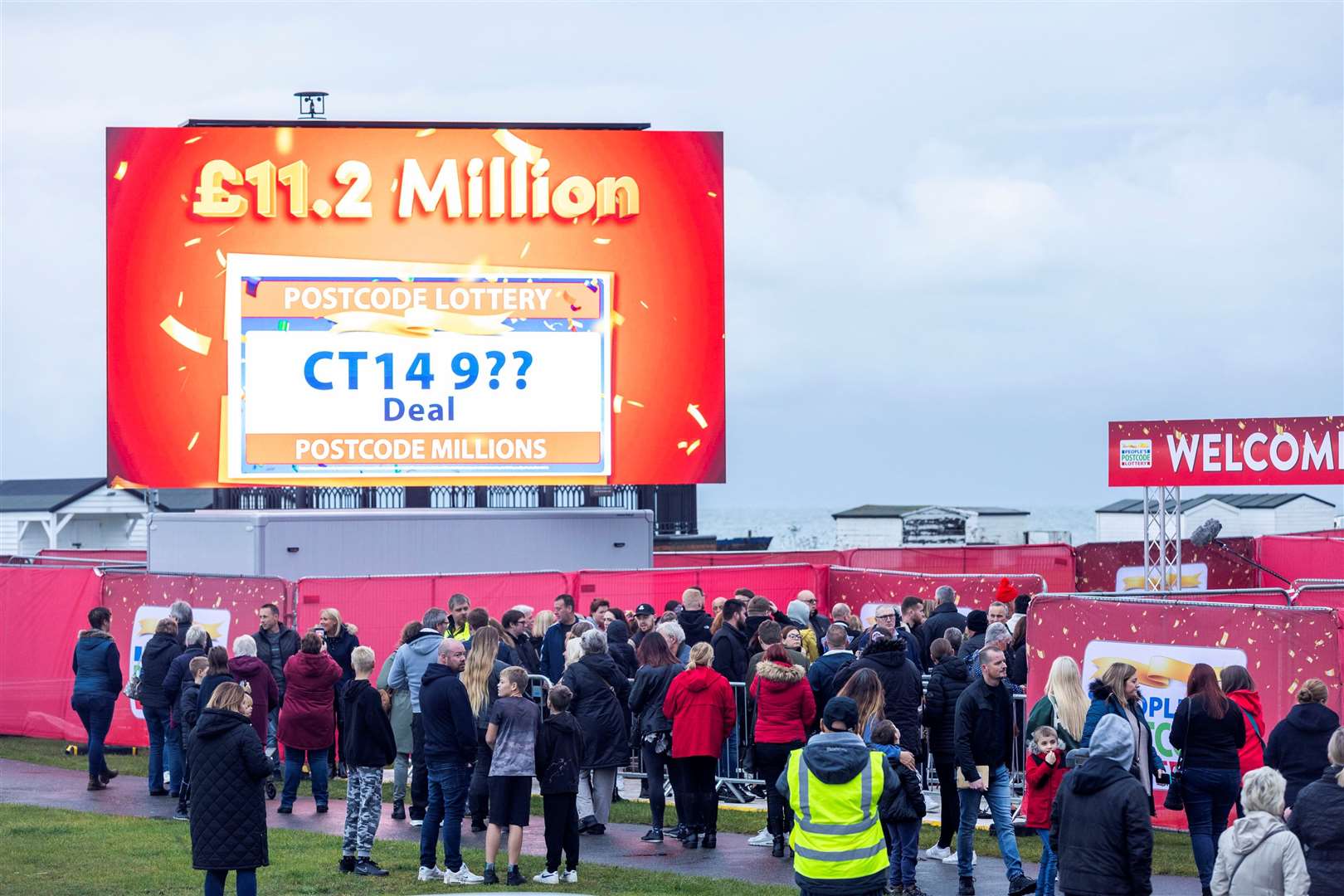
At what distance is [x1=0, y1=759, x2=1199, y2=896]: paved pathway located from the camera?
1266cm

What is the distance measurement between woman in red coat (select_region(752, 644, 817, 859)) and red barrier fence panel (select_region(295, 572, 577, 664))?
294 inches

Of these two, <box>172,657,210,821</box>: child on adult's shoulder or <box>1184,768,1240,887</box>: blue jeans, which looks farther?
<box>172,657,210,821</box>: child on adult's shoulder

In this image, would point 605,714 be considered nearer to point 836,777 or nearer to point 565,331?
point 836,777

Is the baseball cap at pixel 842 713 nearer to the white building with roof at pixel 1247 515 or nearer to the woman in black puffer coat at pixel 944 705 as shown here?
the woman in black puffer coat at pixel 944 705

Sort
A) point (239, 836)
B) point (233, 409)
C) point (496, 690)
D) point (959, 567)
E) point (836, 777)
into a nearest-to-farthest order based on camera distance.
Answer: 1. point (836, 777)
2. point (239, 836)
3. point (496, 690)
4. point (233, 409)
5. point (959, 567)

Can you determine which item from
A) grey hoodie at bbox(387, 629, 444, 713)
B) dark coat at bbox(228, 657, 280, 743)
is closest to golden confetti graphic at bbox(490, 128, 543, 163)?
dark coat at bbox(228, 657, 280, 743)

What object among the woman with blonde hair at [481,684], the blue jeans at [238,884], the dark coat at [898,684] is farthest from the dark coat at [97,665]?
the dark coat at [898,684]

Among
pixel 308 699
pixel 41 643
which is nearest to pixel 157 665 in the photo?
pixel 308 699

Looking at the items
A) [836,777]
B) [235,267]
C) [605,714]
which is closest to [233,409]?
[235,267]

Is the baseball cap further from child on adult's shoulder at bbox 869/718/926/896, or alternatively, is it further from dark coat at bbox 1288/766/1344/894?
dark coat at bbox 1288/766/1344/894

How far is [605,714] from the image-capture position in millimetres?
14234

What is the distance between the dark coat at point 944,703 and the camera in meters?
12.9

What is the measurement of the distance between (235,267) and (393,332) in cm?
256

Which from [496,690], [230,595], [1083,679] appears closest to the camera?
[496,690]
